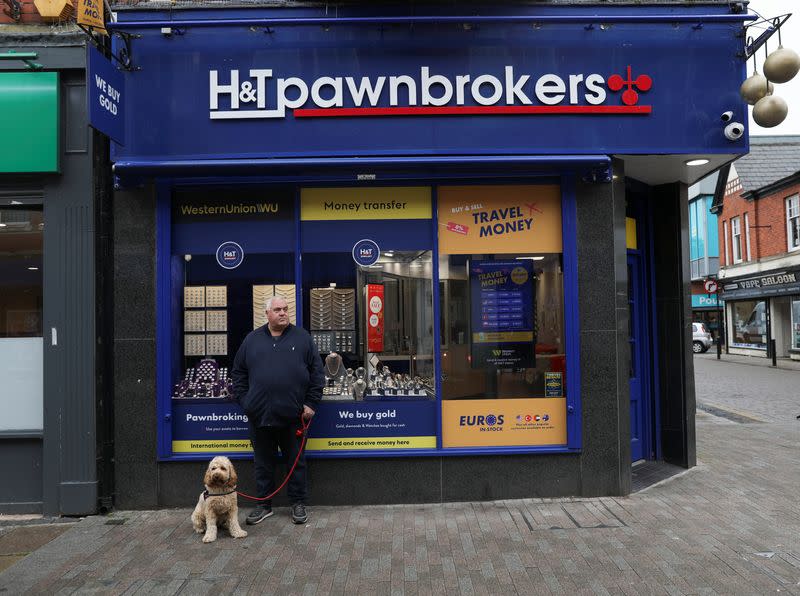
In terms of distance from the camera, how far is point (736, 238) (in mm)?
30297

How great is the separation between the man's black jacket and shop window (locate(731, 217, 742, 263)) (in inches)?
1194

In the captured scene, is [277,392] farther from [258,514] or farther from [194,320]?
[194,320]

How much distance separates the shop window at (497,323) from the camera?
19.4 ft

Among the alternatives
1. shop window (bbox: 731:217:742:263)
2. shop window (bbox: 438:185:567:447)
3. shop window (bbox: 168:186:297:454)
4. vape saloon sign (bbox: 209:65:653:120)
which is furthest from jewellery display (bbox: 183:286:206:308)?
shop window (bbox: 731:217:742:263)

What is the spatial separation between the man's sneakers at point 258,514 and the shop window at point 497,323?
185cm

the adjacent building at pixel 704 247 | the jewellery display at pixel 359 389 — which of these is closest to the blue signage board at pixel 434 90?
the jewellery display at pixel 359 389

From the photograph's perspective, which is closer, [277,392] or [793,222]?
[277,392]

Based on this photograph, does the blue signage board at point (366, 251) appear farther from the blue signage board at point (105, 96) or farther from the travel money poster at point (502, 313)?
the blue signage board at point (105, 96)

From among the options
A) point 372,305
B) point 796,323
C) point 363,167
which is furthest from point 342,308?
point 796,323

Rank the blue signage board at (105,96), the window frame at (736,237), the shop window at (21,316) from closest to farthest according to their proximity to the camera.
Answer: the blue signage board at (105,96)
the shop window at (21,316)
the window frame at (736,237)

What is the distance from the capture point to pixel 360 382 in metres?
6.05

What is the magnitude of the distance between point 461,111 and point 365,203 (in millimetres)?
1300

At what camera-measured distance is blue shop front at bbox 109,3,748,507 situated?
5.77m

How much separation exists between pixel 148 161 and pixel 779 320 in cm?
2792
